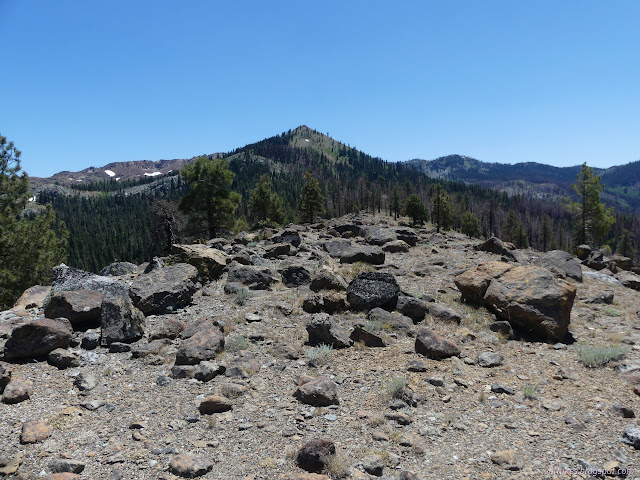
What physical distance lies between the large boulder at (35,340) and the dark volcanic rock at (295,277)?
25.1 feet

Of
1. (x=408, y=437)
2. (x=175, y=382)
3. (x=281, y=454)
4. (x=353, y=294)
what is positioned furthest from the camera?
(x=353, y=294)

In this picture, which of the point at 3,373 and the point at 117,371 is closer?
the point at 3,373

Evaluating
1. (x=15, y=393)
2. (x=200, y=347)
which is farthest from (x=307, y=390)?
(x=15, y=393)

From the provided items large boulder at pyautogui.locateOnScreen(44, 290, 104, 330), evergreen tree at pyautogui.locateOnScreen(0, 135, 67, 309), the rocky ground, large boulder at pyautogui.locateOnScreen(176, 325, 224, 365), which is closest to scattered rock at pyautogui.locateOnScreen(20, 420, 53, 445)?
the rocky ground

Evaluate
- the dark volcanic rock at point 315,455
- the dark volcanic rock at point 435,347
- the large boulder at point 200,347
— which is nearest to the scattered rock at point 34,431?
the large boulder at point 200,347

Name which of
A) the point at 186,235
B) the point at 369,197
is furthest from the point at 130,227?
the point at 186,235

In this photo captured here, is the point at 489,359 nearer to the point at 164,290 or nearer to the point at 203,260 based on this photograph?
the point at 164,290

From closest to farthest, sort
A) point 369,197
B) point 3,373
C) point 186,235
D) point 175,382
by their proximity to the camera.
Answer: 1. point 3,373
2. point 175,382
3. point 186,235
4. point 369,197

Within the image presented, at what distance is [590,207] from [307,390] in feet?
152

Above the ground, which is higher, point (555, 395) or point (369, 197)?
point (369, 197)

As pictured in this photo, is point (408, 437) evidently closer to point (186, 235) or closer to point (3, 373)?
point (3, 373)

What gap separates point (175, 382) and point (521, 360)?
27.3 ft

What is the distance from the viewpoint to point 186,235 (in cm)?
3666

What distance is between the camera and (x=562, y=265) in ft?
61.9
